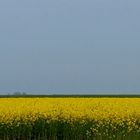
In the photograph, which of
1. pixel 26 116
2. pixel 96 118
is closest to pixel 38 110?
pixel 26 116

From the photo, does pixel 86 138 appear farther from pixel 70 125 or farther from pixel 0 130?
pixel 0 130

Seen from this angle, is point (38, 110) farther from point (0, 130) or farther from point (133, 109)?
point (133, 109)

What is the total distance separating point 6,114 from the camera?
816 inches

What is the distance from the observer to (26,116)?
67.5 feet

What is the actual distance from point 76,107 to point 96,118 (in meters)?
2.71

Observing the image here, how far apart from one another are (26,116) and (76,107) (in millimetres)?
2851

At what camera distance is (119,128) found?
62.9ft

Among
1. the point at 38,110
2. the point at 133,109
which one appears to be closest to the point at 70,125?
the point at 38,110

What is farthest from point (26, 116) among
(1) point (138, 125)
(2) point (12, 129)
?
(1) point (138, 125)

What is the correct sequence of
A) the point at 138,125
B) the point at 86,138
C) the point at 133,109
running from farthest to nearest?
the point at 133,109 → the point at 138,125 → the point at 86,138

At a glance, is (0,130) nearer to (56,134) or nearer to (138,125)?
(56,134)

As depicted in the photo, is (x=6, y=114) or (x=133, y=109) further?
(x=133, y=109)

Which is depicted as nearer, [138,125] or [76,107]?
[138,125]

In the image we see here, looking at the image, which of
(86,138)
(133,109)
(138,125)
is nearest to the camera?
(86,138)
